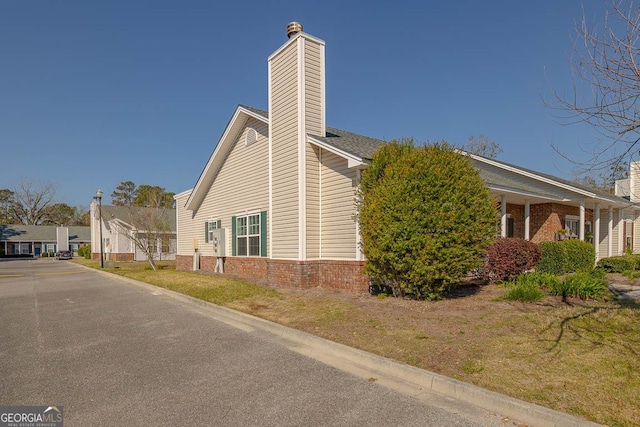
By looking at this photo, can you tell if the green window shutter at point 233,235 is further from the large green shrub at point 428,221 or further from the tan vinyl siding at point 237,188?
the large green shrub at point 428,221

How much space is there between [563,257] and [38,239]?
250ft

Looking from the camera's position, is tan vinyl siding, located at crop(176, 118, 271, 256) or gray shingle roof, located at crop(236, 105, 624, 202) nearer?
gray shingle roof, located at crop(236, 105, 624, 202)

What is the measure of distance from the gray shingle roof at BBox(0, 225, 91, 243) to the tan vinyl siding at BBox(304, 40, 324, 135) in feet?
228

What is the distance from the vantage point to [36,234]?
6538cm

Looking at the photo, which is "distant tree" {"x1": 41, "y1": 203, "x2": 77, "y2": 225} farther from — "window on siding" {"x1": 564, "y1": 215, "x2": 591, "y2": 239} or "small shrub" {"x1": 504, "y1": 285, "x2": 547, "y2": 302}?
"small shrub" {"x1": 504, "y1": 285, "x2": 547, "y2": 302}

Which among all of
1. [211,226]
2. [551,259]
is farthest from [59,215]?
[551,259]

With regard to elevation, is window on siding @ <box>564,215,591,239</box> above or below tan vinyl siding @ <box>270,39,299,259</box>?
below

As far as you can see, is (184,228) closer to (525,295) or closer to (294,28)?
(294,28)

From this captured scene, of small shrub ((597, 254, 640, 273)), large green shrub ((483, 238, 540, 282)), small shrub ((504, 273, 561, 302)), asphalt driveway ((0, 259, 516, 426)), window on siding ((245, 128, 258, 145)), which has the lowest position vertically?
asphalt driveway ((0, 259, 516, 426))

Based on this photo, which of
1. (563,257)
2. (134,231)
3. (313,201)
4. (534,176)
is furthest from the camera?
(134,231)

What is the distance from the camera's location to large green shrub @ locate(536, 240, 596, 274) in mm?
13367

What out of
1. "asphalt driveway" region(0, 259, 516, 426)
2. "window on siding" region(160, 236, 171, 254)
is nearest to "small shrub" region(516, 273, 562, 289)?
"asphalt driveway" region(0, 259, 516, 426)

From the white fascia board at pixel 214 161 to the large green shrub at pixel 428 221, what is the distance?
690cm

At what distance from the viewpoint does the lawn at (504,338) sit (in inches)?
159
